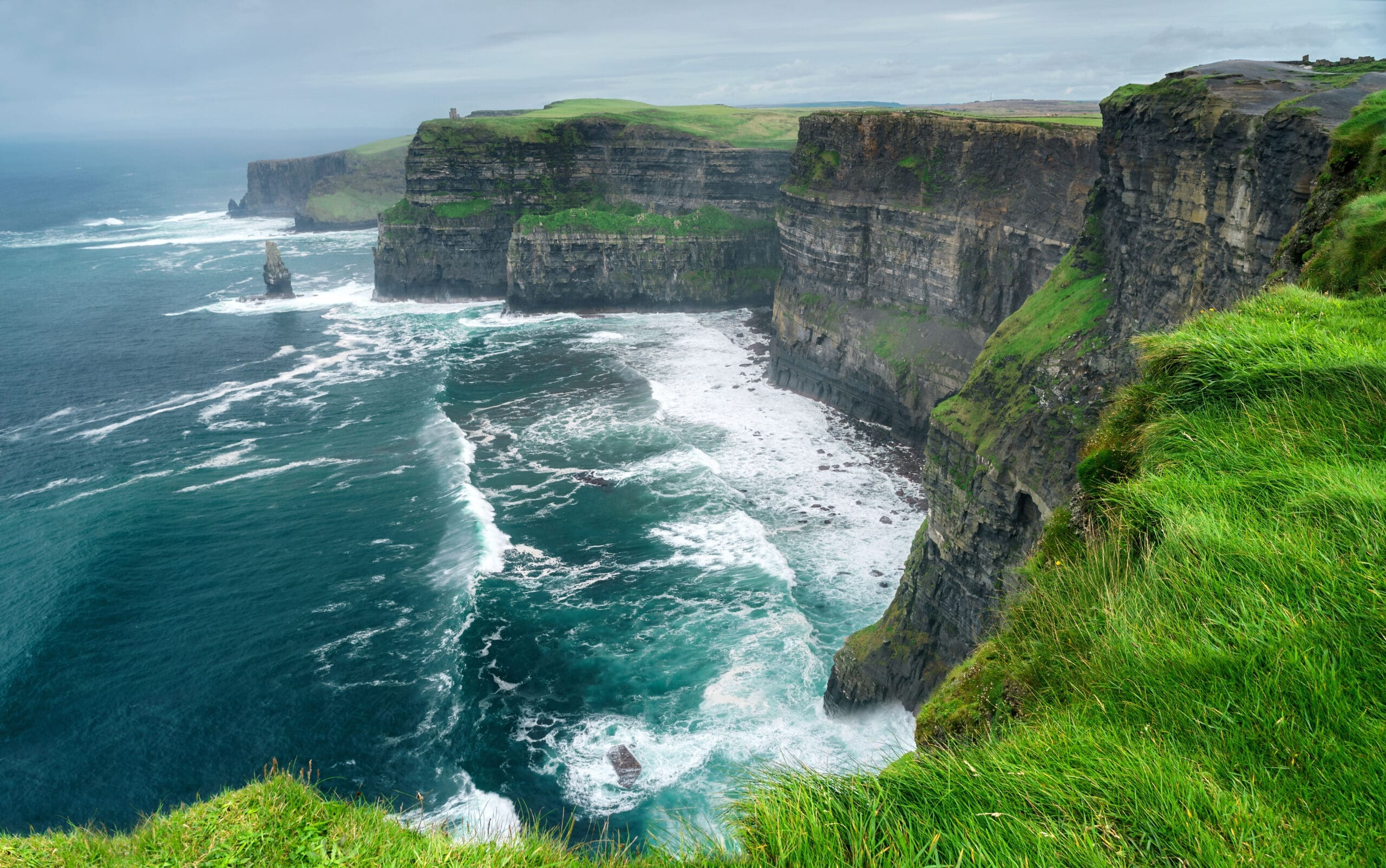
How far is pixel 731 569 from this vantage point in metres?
38.1

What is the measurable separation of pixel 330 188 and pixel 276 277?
2631 inches

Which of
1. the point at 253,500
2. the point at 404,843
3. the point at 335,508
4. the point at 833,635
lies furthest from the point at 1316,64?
the point at 253,500

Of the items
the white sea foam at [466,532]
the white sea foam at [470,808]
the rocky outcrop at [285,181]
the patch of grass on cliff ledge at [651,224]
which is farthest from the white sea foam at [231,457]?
the rocky outcrop at [285,181]

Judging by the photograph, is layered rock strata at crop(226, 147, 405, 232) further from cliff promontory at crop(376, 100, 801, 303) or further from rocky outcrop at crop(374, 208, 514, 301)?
rocky outcrop at crop(374, 208, 514, 301)

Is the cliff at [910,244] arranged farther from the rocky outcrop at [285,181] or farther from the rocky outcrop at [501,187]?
the rocky outcrop at [285,181]

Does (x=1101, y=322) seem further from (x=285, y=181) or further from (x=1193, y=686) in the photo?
(x=285, y=181)

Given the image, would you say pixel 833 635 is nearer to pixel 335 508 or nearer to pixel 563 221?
pixel 335 508

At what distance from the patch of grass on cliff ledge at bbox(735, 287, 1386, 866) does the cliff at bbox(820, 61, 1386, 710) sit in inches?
490

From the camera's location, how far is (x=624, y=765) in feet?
88.7

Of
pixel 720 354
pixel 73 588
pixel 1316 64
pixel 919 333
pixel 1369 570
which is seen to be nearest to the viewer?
pixel 1369 570

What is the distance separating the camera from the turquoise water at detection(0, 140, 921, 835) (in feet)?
90.6

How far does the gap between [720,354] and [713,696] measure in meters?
45.6

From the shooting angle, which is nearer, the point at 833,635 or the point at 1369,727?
the point at 1369,727

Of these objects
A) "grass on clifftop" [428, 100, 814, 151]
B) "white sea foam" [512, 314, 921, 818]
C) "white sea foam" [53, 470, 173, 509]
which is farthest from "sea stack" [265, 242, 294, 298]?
"white sea foam" [512, 314, 921, 818]
